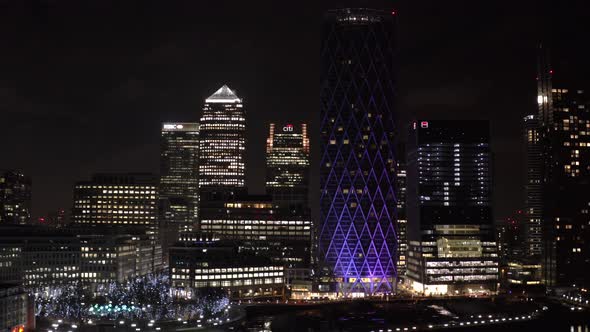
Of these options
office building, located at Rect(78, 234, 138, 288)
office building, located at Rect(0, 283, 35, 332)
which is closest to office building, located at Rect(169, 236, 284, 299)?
office building, located at Rect(78, 234, 138, 288)

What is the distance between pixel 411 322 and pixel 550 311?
33.4 m

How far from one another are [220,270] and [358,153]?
4139cm

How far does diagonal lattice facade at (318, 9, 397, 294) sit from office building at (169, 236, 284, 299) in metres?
15.7

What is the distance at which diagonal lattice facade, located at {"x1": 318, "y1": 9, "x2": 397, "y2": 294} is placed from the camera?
6796 inches

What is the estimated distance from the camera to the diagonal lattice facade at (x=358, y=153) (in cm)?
17262

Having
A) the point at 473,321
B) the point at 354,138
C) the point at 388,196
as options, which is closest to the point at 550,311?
the point at 473,321

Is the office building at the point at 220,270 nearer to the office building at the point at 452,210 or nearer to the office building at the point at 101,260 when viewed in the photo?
the office building at the point at 101,260

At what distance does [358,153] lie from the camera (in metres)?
175

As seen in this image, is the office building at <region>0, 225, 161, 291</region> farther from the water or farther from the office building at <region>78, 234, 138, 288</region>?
the water

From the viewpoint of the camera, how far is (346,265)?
563 feet

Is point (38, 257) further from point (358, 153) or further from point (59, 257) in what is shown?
point (358, 153)

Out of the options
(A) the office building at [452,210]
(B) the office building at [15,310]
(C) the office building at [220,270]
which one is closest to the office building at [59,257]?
(C) the office building at [220,270]

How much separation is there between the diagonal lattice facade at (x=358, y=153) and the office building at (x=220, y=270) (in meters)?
15.7

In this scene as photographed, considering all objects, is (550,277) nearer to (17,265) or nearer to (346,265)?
(346,265)
